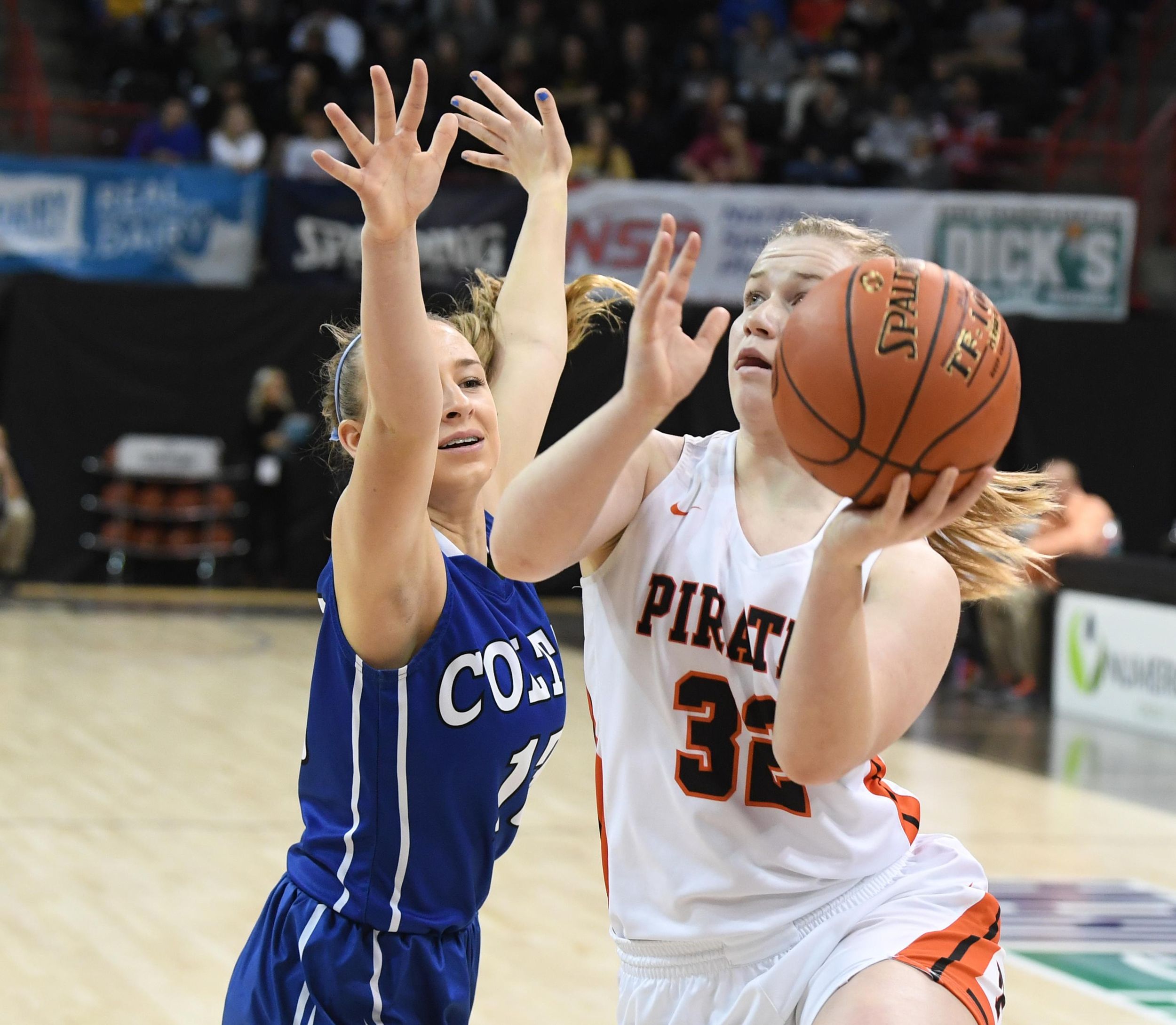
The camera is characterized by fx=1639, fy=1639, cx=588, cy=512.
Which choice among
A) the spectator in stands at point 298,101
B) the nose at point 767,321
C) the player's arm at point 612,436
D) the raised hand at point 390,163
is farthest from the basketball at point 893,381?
the spectator in stands at point 298,101

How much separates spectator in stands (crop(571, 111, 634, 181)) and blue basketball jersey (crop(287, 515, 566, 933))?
1149 centimetres

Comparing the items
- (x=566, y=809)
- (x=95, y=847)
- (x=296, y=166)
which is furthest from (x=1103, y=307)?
(x=95, y=847)

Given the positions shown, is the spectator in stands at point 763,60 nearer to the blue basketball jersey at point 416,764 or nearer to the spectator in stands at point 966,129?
the spectator in stands at point 966,129

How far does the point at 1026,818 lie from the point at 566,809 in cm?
199

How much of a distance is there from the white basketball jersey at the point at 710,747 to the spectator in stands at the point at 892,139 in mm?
12419

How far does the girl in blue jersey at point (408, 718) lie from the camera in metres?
2.38

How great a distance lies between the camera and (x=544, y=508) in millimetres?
2074

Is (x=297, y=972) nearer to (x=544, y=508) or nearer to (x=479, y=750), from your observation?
(x=479, y=750)

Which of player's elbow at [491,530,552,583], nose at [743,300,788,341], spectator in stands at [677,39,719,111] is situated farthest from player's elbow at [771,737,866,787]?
spectator in stands at [677,39,719,111]

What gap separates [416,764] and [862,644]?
85cm

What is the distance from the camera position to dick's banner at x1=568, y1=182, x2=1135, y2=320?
42.5ft

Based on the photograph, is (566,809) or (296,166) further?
(296,166)

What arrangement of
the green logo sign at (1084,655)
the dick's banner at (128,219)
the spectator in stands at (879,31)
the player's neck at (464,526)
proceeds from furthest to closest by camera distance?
1. the spectator in stands at (879,31)
2. the dick's banner at (128,219)
3. the green logo sign at (1084,655)
4. the player's neck at (464,526)

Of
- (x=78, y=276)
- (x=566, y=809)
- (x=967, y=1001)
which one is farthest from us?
(x=78, y=276)
